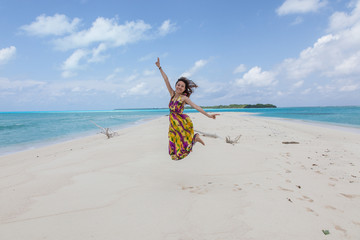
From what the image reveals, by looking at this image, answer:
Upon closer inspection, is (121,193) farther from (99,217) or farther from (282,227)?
(282,227)

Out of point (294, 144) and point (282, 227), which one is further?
point (294, 144)

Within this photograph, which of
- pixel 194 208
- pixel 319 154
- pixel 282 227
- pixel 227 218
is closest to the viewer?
pixel 282 227

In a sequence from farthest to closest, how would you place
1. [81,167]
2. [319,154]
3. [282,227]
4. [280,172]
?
[319,154], [81,167], [280,172], [282,227]

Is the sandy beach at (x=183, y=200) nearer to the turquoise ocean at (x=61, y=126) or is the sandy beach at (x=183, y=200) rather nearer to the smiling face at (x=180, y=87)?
the smiling face at (x=180, y=87)

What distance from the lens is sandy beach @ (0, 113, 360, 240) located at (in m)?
2.44

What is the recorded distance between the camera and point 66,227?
254cm

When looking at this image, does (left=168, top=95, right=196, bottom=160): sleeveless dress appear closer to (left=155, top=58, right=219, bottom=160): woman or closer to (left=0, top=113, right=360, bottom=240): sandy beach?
(left=155, top=58, right=219, bottom=160): woman

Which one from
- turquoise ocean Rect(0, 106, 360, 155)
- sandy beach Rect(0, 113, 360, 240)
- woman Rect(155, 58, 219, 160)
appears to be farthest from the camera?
turquoise ocean Rect(0, 106, 360, 155)

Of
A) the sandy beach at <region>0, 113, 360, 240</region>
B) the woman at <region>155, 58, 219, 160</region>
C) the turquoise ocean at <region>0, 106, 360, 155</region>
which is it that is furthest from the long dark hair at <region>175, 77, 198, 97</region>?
the turquoise ocean at <region>0, 106, 360, 155</region>

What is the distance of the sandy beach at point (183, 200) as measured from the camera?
244 cm

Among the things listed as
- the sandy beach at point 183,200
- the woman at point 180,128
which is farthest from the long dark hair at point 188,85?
the sandy beach at point 183,200

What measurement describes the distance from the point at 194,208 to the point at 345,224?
75.1 inches

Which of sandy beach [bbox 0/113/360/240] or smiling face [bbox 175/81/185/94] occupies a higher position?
smiling face [bbox 175/81/185/94]

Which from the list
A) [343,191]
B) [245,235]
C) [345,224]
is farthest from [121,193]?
[343,191]
